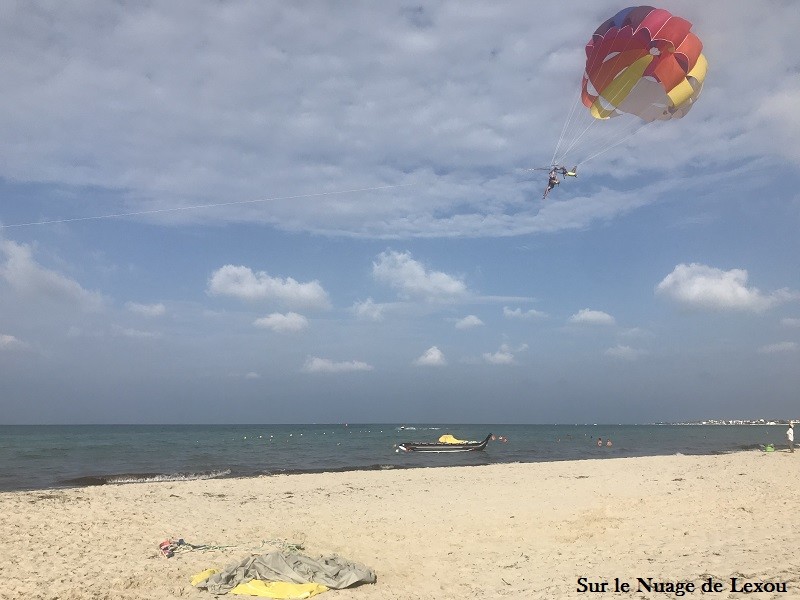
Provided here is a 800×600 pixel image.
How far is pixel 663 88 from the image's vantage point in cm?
1473

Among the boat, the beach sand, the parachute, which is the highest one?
the parachute

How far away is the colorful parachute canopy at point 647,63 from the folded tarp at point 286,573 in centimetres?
1353

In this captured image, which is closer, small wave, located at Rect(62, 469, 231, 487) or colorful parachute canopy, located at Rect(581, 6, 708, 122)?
colorful parachute canopy, located at Rect(581, 6, 708, 122)

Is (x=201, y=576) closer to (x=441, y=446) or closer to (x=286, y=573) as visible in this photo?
(x=286, y=573)

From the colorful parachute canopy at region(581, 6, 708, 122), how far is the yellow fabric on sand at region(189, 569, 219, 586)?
1475 centimetres

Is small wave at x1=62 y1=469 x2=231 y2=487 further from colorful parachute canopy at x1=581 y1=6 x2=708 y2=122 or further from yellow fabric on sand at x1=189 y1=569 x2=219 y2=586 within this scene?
colorful parachute canopy at x1=581 y1=6 x2=708 y2=122

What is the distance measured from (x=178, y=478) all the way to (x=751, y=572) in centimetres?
2263

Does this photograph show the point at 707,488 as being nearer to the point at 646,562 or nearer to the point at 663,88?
A: the point at 646,562

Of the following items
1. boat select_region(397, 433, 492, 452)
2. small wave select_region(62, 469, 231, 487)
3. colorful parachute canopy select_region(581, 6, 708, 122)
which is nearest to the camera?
colorful parachute canopy select_region(581, 6, 708, 122)

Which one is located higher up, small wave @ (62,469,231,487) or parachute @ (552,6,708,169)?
parachute @ (552,6,708,169)

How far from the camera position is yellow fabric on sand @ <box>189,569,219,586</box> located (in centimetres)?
833

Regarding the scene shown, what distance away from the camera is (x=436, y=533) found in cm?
1179

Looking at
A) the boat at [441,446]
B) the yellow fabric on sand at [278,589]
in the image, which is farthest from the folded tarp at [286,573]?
the boat at [441,446]

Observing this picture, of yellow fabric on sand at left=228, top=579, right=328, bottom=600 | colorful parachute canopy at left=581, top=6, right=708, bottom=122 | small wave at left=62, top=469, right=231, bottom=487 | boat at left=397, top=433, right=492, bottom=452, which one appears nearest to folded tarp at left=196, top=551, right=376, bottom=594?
yellow fabric on sand at left=228, top=579, right=328, bottom=600
